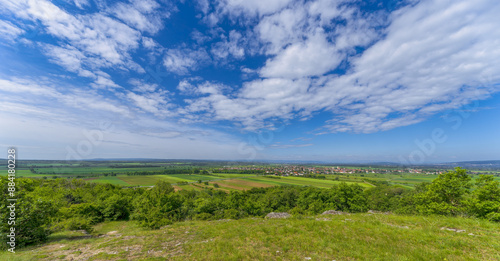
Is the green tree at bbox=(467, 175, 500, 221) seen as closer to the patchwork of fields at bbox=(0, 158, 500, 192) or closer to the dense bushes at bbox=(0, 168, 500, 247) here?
the dense bushes at bbox=(0, 168, 500, 247)

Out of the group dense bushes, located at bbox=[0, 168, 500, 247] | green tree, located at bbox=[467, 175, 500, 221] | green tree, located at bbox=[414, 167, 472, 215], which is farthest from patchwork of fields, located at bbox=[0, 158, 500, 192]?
green tree, located at bbox=[467, 175, 500, 221]

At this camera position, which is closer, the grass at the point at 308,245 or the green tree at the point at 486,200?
the grass at the point at 308,245

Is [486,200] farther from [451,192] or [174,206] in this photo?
[174,206]

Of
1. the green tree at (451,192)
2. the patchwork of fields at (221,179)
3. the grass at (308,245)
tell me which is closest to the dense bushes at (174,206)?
the green tree at (451,192)

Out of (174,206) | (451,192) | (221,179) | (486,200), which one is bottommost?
(221,179)

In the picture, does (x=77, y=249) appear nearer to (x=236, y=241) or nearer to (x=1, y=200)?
(x=1, y=200)

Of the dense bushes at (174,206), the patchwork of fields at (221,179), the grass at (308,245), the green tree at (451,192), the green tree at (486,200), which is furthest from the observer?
the patchwork of fields at (221,179)

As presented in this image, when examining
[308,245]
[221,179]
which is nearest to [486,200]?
[308,245]

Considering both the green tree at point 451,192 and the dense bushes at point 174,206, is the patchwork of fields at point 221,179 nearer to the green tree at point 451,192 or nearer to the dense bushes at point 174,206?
the dense bushes at point 174,206

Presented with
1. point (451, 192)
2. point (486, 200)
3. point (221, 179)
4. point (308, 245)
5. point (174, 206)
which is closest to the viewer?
point (308, 245)
